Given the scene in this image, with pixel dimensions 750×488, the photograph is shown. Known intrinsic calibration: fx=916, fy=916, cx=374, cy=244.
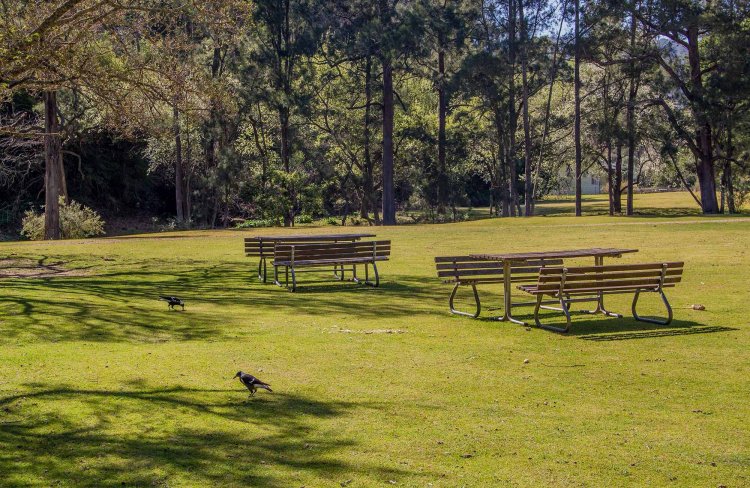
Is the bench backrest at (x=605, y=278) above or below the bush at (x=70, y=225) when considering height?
below

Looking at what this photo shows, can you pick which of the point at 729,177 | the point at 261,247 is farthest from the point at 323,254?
the point at 729,177

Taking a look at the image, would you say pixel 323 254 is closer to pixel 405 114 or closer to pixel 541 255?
pixel 541 255

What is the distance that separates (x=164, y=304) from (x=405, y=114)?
1804 inches

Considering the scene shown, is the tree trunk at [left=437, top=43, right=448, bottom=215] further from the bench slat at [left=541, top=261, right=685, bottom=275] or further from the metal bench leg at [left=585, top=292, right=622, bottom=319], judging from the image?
the bench slat at [left=541, top=261, right=685, bottom=275]

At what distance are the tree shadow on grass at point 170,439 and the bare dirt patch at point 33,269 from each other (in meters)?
12.1

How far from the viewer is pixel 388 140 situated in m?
49.7

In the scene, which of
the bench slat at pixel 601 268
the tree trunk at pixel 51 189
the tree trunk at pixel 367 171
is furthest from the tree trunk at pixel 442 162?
the bench slat at pixel 601 268

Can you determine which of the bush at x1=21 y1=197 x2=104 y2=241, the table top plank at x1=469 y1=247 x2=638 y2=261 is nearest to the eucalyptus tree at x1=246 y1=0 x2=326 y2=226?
the bush at x1=21 y1=197 x2=104 y2=241

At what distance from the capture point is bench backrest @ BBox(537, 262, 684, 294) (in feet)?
38.0

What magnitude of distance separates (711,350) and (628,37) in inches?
1684

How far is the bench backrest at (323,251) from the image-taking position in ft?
55.3

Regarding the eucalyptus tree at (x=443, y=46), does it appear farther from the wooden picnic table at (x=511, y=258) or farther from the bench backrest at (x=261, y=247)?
the wooden picnic table at (x=511, y=258)

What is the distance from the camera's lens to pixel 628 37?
164 feet

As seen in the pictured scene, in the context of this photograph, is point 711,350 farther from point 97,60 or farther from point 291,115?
point 291,115
